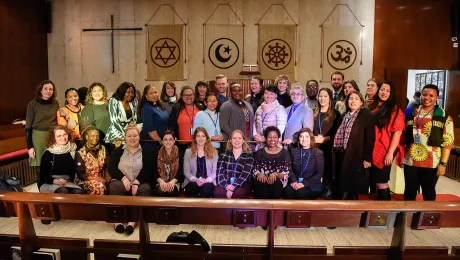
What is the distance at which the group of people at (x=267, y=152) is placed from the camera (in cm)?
320

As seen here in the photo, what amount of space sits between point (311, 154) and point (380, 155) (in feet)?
2.20

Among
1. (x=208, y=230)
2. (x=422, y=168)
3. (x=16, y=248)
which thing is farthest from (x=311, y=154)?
(x=16, y=248)

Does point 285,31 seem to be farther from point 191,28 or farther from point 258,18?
point 191,28

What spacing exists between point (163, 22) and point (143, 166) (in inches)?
227

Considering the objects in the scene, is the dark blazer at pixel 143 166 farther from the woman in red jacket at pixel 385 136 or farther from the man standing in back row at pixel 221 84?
the woman in red jacket at pixel 385 136

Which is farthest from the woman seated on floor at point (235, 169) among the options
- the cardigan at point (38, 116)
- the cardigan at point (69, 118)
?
the cardigan at point (38, 116)

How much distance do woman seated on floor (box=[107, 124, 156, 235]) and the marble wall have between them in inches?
206

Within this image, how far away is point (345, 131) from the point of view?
129 inches

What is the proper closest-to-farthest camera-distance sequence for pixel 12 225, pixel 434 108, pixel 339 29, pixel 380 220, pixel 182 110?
A: 1. pixel 380 220
2. pixel 434 108
3. pixel 12 225
4. pixel 182 110
5. pixel 339 29

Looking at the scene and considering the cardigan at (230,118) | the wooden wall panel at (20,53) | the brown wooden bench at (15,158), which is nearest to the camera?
the cardigan at (230,118)

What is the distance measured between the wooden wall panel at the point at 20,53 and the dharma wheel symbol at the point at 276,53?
18.0 feet

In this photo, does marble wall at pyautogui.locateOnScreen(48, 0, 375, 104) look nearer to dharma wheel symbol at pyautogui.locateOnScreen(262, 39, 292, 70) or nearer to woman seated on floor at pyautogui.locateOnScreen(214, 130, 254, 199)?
dharma wheel symbol at pyautogui.locateOnScreen(262, 39, 292, 70)

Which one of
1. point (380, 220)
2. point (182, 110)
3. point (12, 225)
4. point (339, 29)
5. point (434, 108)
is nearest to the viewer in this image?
point (380, 220)

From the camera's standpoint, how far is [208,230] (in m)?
3.33
